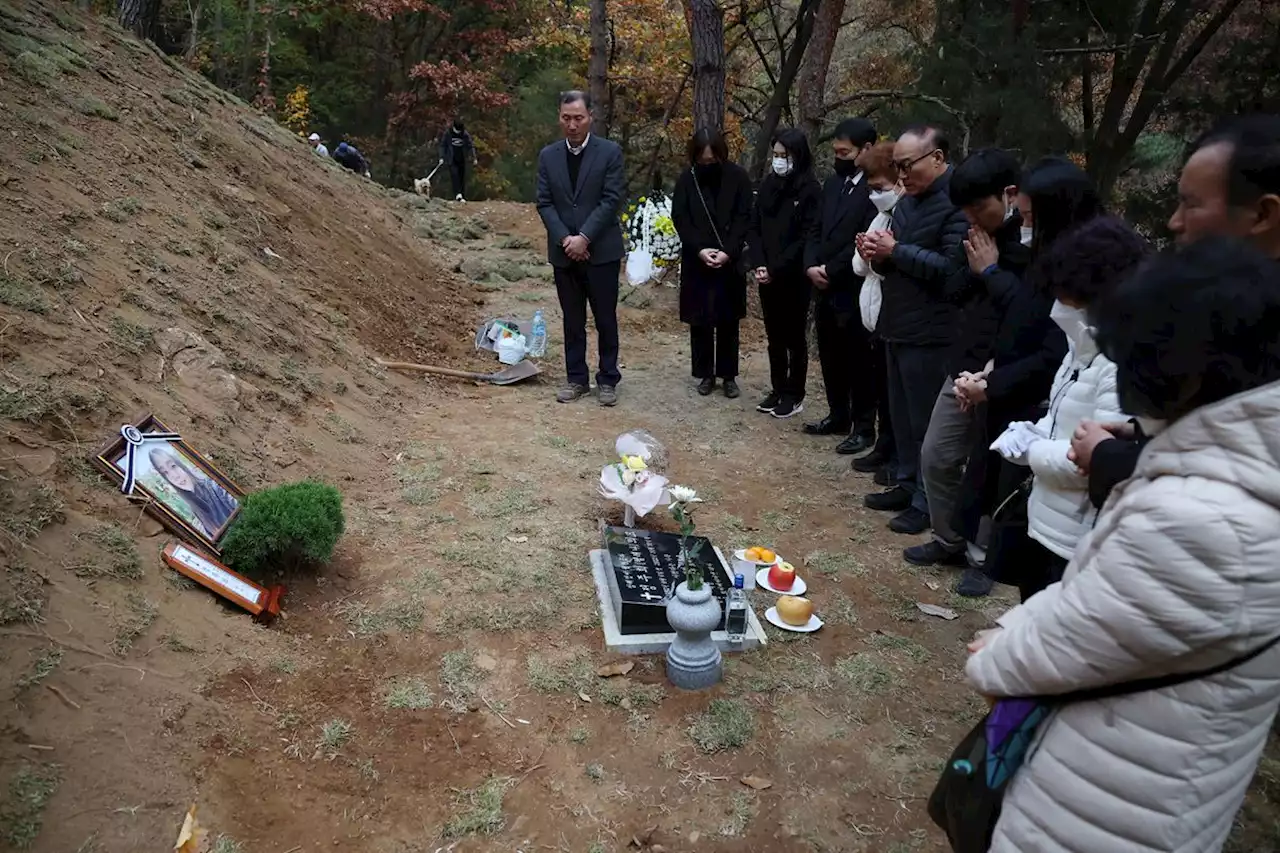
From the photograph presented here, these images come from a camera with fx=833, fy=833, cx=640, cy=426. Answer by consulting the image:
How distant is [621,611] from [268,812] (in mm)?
1319

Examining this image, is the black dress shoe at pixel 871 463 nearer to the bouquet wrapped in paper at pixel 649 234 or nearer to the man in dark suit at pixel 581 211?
the man in dark suit at pixel 581 211

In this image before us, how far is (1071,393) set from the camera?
2295mm

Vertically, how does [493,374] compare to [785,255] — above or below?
below

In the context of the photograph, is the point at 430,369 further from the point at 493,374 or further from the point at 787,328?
the point at 787,328

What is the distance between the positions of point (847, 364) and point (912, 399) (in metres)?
1.13

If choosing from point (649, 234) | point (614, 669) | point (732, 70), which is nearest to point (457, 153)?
point (732, 70)

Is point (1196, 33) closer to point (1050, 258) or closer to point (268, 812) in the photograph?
point (1050, 258)

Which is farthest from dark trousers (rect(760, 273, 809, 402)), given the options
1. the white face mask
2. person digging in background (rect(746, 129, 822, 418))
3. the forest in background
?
the forest in background

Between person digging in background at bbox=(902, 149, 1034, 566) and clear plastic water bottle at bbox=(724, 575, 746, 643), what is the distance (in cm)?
91

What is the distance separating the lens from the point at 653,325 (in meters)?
8.02

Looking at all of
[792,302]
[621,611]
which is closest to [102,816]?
[621,611]

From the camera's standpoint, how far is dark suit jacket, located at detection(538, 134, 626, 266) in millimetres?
5273

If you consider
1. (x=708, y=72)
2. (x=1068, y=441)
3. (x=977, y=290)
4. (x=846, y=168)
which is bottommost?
(x=1068, y=441)

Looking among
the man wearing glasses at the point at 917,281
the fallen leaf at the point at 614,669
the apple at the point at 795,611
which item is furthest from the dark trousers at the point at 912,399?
the fallen leaf at the point at 614,669
